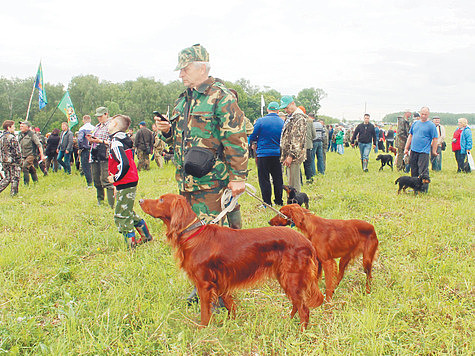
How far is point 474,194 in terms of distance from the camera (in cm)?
734

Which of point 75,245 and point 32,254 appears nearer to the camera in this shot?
point 32,254

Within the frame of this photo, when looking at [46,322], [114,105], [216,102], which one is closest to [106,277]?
[46,322]

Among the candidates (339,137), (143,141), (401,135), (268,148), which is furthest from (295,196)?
(339,137)

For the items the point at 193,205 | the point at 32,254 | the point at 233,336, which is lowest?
the point at 233,336

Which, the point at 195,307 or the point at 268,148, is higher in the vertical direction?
the point at 268,148

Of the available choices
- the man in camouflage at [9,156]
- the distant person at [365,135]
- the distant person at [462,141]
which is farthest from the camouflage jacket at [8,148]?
the distant person at [462,141]

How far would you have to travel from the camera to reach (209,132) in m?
2.86

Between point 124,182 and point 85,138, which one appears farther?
point 85,138

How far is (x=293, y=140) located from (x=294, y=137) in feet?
0.22

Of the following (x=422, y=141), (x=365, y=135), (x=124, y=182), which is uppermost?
(x=365, y=135)

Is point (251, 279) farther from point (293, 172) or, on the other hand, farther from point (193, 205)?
point (293, 172)

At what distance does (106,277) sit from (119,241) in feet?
3.68

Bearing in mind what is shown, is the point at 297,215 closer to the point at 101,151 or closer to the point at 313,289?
the point at 313,289

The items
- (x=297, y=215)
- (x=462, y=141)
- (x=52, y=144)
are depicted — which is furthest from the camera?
(x=52, y=144)
